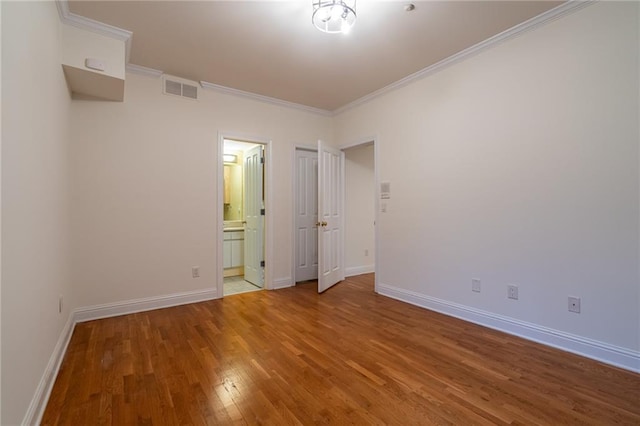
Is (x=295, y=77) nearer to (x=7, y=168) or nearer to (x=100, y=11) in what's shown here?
(x=100, y=11)

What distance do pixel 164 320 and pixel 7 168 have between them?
2.22 meters

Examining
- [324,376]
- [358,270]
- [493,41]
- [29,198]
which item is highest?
[493,41]

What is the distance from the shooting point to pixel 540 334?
249 cm

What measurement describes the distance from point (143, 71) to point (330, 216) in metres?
2.86

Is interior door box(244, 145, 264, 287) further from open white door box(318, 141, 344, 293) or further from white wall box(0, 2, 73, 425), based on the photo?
white wall box(0, 2, 73, 425)

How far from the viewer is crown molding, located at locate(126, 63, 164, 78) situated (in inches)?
128

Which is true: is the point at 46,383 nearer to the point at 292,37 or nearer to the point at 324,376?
the point at 324,376

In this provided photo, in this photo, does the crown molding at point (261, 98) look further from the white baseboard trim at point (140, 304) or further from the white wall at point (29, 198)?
the white baseboard trim at point (140, 304)

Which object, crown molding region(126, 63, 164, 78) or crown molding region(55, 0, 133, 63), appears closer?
crown molding region(55, 0, 133, 63)

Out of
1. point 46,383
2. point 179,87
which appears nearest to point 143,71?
point 179,87

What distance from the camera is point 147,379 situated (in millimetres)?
1959

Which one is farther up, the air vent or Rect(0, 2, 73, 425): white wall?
the air vent

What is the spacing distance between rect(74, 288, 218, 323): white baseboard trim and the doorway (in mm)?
256

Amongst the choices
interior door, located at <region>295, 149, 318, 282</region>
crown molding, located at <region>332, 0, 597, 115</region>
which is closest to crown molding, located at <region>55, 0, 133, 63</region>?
interior door, located at <region>295, 149, 318, 282</region>
